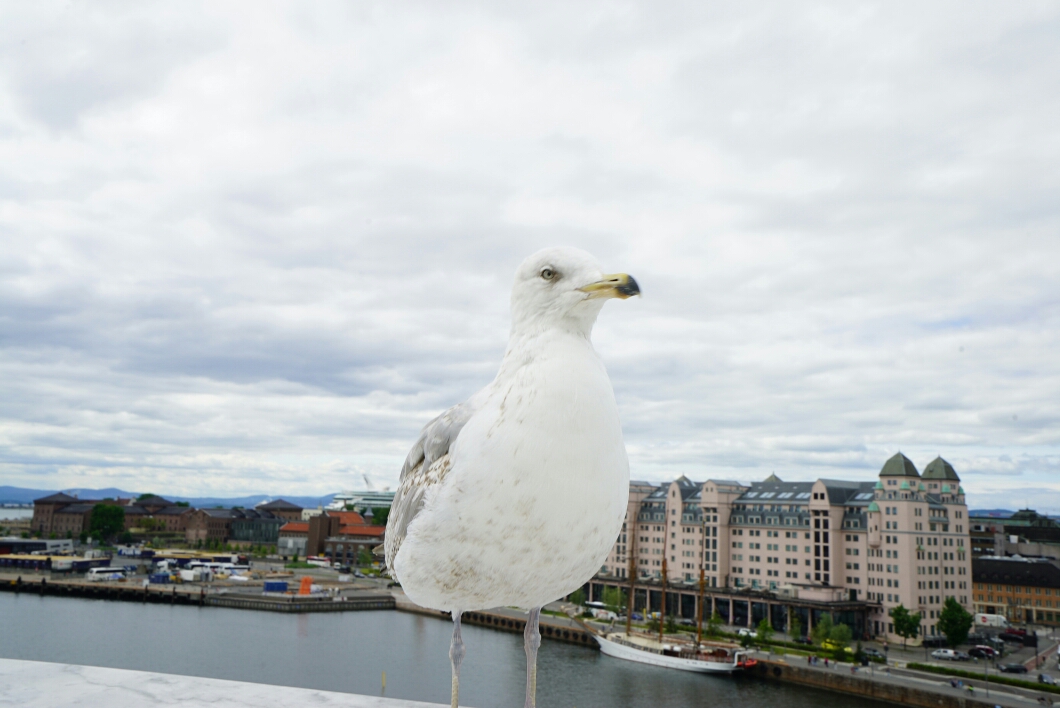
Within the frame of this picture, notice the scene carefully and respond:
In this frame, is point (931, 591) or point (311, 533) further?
point (311, 533)

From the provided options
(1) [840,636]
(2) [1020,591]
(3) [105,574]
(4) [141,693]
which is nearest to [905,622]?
(1) [840,636]

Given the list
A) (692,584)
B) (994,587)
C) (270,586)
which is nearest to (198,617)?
(270,586)

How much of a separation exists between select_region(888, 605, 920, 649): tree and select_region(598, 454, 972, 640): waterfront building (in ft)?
5.26

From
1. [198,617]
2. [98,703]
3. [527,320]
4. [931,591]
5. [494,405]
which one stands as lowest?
[198,617]

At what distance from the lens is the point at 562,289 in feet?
8.87

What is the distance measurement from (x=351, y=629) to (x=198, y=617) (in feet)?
32.5

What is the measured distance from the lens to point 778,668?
33.2 metres

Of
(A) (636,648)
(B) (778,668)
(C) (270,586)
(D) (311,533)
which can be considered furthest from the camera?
(D) (311,533)

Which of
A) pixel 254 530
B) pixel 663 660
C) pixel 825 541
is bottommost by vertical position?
pixel 663 660

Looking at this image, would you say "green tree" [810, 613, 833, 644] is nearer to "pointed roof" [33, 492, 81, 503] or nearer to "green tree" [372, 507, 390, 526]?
"green tree" [372, 507, 390, 526]

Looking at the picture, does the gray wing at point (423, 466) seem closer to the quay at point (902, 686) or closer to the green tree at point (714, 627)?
the quay at point (902, 686)

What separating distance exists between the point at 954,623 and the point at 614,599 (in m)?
18.2

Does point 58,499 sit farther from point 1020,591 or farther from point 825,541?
point 1020,591

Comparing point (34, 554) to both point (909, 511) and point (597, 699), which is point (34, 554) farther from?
point (909, 511)
